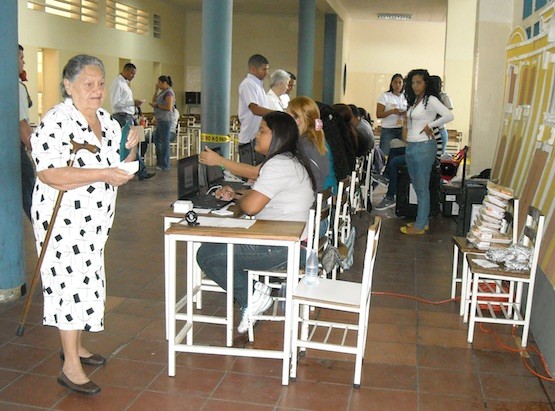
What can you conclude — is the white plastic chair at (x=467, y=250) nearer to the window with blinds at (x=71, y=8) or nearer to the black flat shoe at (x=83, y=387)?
the black flat shoe at (x=83, y=387)

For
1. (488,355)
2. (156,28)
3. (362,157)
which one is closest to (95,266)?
(488,355)

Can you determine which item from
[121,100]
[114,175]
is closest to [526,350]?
[114,175]

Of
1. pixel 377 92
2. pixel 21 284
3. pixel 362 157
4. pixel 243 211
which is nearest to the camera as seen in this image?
pixel 243 211

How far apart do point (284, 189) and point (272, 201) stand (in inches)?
3.9

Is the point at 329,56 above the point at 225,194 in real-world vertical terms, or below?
above

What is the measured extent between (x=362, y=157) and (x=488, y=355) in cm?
442

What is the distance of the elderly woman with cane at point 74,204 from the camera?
299 centimetres

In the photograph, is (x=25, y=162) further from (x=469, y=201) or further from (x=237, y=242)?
(x=469, y=201)

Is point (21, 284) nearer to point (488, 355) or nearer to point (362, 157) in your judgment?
point (488, 355)

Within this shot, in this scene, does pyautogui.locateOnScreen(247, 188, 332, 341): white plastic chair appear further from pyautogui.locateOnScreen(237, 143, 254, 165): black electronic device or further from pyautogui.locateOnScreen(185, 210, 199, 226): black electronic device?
pyautogui.locateOnScreen(237, 143, 254, 165): black electronic device

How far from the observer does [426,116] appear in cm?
673

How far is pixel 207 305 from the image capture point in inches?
180

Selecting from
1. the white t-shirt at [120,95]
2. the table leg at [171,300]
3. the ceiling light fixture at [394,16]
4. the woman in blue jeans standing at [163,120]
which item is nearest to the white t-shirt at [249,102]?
the table leg at [171,300]

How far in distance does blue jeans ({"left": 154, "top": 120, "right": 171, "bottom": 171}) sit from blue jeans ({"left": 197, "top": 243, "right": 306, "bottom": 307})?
8.10 meters
